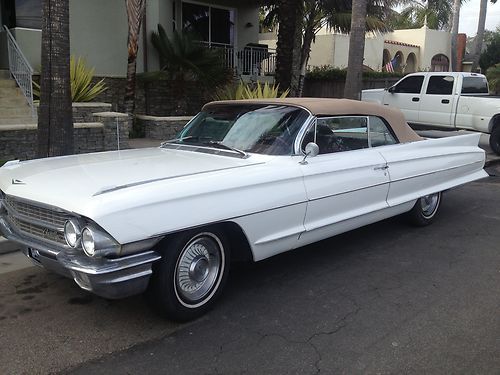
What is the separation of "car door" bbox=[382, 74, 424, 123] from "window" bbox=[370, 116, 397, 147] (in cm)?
838

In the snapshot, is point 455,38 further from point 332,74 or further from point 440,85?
point 440,85

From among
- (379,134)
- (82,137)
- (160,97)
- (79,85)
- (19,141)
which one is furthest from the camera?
(160,97)

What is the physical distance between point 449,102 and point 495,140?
4.74 ft

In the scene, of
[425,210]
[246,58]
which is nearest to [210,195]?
[425,210]

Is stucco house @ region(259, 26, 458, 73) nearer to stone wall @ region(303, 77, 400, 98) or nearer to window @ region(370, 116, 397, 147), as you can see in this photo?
stone wall @ region(303, 77, 400, 98)

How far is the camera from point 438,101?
13.1 meters

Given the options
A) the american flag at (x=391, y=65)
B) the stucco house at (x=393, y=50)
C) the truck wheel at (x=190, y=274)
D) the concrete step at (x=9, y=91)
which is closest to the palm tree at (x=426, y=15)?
the stucco house at (x=393, y=50)

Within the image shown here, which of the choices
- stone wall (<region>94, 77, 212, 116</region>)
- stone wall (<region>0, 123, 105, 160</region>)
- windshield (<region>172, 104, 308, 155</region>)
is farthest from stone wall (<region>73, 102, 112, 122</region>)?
windshield (<region>172, 104, 308, 155</region>)

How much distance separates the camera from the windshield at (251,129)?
15.1 feet

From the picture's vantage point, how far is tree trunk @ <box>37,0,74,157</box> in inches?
259

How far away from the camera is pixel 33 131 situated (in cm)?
902

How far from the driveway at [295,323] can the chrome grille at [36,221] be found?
64cm

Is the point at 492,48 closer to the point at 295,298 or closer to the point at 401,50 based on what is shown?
the point at 401,50

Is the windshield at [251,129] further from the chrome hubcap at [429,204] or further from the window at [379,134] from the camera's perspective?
the chrome hubcap at [429,204]
